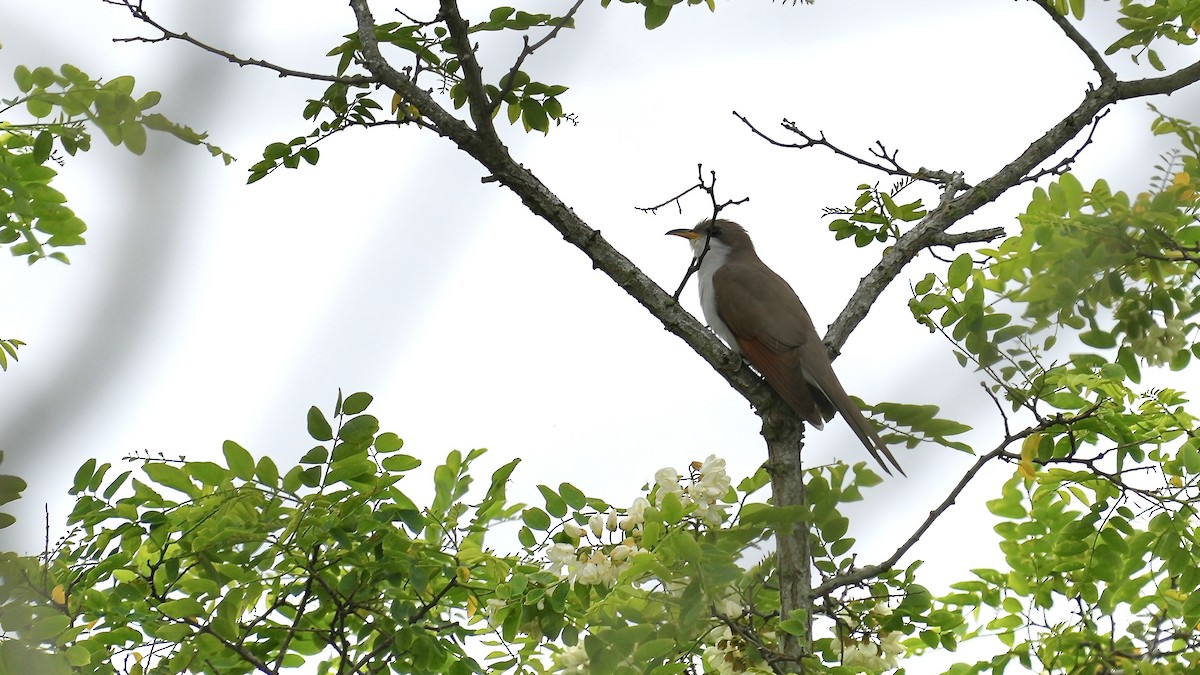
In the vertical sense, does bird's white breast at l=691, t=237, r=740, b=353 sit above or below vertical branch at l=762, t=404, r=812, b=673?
above

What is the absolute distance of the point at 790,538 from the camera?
3084 mm

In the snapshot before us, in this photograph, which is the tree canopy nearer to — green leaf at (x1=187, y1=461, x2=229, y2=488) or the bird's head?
green leaf at (x1=187, y1=461, x2=229, y2=488)

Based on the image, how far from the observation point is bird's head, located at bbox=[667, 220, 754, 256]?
7.01 meters

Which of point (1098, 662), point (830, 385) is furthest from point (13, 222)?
point (1098, 662)

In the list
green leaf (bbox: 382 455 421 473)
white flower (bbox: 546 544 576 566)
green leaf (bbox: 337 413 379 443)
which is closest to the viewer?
white flower (bbox: 546 544 576 566)

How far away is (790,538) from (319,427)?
1416 mm

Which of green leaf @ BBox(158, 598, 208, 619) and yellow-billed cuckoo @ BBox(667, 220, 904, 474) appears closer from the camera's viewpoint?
green leaf @ BBox(158, 598, 208, 619)

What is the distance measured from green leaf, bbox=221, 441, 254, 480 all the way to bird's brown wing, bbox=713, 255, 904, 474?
1761 mm

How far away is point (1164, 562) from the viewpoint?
3.90 m

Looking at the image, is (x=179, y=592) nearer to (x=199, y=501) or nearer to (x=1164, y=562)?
(x=199, y=501)

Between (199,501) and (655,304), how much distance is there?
61.6 inches

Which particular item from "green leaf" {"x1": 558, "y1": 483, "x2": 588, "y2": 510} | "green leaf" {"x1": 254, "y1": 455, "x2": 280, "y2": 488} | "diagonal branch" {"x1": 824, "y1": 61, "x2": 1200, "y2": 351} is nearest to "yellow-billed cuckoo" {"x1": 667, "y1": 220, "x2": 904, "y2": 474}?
"diagonal branch" {"x1": 824, "y1": 61, "x2": 1200, "y2": 351}

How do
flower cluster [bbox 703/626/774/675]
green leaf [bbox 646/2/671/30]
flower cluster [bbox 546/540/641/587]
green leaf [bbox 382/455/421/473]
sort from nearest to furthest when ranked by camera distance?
1. green leaf [bbox 646/2/671/30]
2. flower cluster [bbox 703/626/774/675]
3. flower cluster [bbox 546/540/641/587]
4. green leaf [bbox 382/455/421/473]

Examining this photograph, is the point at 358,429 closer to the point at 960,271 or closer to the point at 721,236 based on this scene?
the point at 960,271
